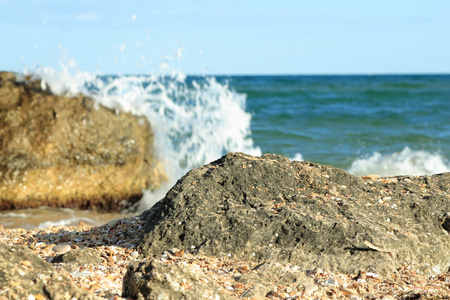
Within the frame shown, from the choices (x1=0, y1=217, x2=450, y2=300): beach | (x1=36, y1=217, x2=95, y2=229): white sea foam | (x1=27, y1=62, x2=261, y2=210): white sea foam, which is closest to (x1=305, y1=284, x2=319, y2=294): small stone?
(x1=0, y1=217, x2=450, y2=300): beach

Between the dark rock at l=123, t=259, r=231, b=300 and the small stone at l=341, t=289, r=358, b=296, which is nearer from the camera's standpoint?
the dark rock at l=123, t=259, r=231, b=300

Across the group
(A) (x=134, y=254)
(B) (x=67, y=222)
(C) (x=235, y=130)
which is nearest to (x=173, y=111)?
(C) (x=235, y=130)

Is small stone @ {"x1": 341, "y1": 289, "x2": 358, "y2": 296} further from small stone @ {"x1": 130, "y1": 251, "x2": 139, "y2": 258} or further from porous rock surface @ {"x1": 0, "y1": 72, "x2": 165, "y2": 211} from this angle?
porous rock surface @ {"x1": 0, "y1": 72, "x2": 165, "y2": 211}

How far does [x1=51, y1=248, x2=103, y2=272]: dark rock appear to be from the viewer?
2.56m

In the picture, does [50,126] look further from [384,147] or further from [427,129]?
[427,129]

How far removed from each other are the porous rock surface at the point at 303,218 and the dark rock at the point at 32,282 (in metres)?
0.78

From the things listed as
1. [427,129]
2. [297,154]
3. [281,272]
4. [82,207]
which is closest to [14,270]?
[281,272]

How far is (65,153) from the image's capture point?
5895 millimetres

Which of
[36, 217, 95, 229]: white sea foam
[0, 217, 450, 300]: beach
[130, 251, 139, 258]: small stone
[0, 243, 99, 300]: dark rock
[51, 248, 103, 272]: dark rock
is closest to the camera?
[0, 243, 99, 300]: dark rock

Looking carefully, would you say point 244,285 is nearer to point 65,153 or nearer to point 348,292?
point 348,292

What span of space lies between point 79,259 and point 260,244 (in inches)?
39.1

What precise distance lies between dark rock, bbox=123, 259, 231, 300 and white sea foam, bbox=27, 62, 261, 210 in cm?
408

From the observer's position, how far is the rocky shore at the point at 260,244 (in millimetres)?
2047

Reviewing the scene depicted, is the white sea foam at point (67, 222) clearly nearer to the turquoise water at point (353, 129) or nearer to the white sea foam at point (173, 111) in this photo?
the white sea foam at point (173, 111)
